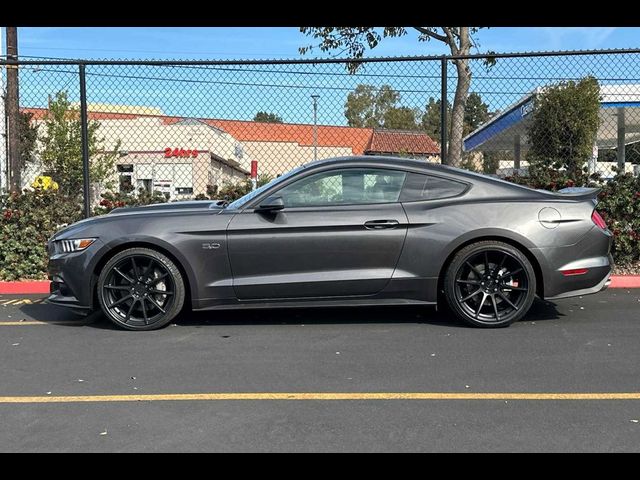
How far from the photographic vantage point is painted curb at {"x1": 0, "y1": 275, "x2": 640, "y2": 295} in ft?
24.5

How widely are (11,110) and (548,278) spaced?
844 centimetres

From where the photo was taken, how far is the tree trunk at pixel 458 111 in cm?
938

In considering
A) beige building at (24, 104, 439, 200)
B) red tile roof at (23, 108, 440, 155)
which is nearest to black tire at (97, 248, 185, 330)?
beige building at (24, 104, 439, 200)

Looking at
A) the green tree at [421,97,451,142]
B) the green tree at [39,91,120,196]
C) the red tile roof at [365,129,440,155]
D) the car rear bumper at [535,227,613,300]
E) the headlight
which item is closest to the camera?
the car rear bumper at [535,227,613,300]

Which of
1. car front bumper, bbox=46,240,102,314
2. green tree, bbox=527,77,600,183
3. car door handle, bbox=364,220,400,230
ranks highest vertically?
green tree, bbox=527,77,600,183

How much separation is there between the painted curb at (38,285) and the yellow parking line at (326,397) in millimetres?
3887

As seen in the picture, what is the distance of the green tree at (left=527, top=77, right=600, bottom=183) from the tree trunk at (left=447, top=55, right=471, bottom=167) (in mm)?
1053

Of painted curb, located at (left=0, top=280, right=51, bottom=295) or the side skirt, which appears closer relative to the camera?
the side skirt

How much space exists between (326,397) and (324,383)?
267 millimetres

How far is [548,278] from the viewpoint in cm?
541

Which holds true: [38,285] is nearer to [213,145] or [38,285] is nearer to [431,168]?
[431,168]

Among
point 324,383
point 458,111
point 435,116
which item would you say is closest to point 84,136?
point 458,111

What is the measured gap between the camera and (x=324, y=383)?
418 centimetres

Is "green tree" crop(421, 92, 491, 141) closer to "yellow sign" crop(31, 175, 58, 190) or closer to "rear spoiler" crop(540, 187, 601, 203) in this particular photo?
"rear spoiler" crop(540, 187, 601, 203)
